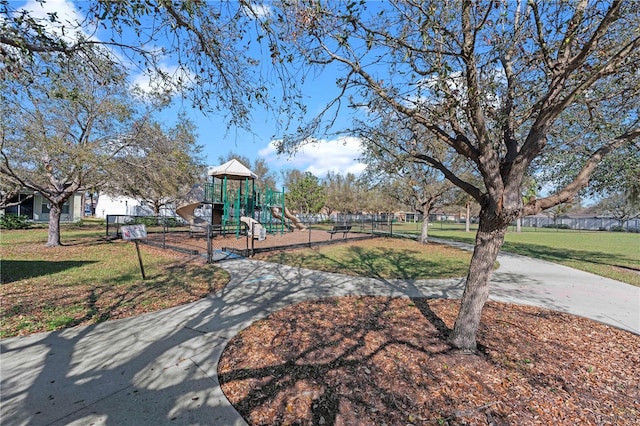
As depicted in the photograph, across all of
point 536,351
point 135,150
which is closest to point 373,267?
point 536,351

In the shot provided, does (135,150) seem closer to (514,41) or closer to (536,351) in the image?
(514,41)

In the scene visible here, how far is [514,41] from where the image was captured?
3828 millimetres

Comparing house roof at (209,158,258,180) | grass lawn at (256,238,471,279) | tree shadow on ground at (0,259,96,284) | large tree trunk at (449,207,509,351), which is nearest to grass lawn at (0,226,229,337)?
tree shadow on ground at (0,259,96,284)

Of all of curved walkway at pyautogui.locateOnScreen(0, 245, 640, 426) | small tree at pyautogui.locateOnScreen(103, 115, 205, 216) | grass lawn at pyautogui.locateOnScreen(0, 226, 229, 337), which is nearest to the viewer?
curved walkway at pyautogui.locateOnScreen(0, 245, 640, 426)

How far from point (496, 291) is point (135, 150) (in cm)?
1397

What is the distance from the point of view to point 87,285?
249 inches

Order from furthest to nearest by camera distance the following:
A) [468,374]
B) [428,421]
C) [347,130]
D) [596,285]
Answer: [596,285] → [347,130] → [468,374] → [428,421]

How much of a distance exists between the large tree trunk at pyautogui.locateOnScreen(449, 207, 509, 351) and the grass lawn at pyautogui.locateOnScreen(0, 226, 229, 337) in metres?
4.79

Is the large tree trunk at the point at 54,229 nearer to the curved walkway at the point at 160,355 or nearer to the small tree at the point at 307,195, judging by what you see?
the curved walkway at the point at 160,355

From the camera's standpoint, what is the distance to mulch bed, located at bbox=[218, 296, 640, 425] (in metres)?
2.50

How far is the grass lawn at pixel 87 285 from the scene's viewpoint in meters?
4.57

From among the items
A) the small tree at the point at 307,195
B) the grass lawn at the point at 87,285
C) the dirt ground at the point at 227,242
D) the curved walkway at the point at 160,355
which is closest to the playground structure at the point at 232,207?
the dirt ground at the point at 227,242

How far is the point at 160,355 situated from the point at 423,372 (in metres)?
3.11

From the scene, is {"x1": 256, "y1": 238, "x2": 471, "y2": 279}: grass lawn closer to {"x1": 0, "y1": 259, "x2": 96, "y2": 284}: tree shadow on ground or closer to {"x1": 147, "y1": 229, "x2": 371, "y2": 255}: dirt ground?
{"x1": 147, "y1": 229, "x2": 371, "y2": 255}: dirt ground
